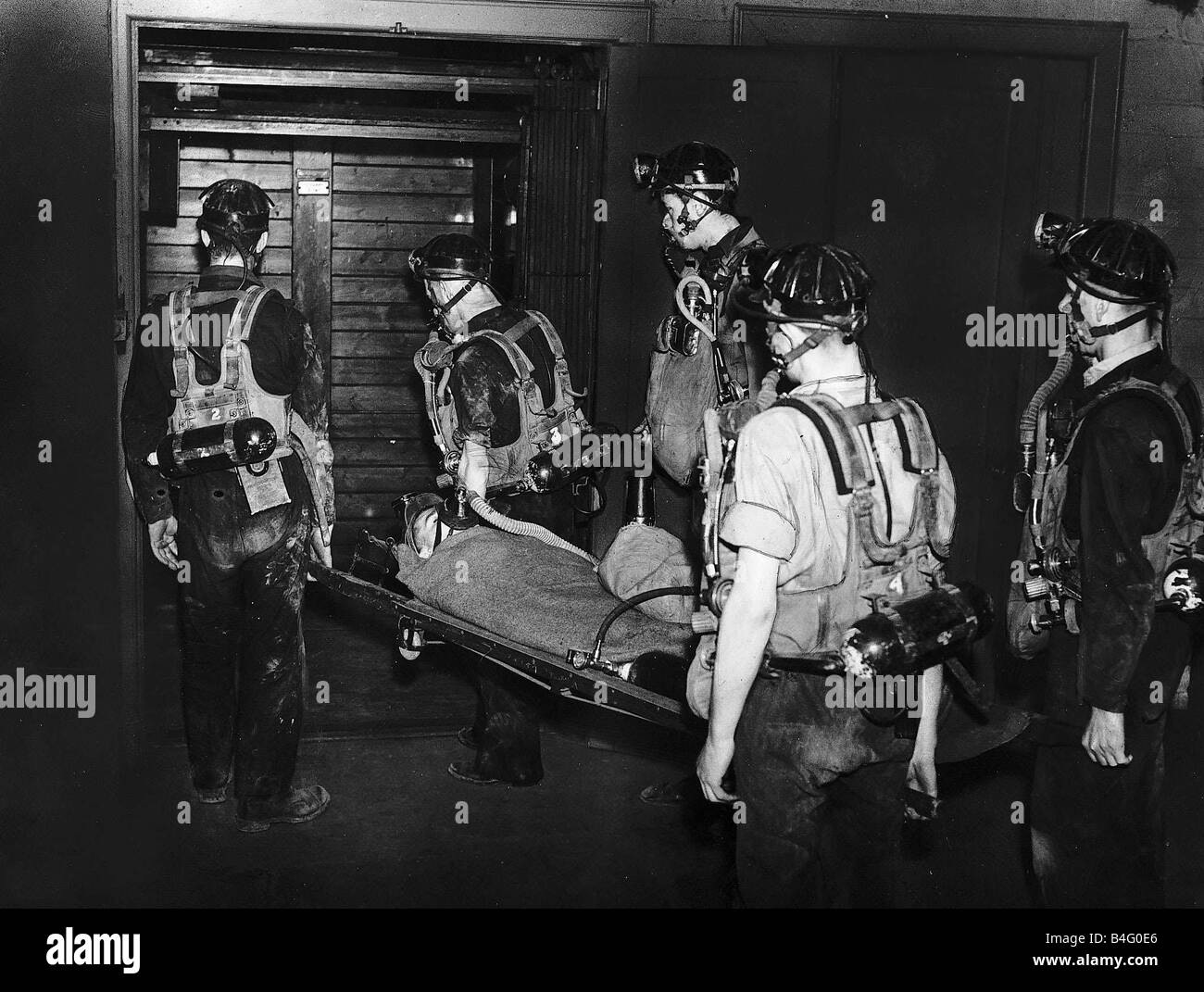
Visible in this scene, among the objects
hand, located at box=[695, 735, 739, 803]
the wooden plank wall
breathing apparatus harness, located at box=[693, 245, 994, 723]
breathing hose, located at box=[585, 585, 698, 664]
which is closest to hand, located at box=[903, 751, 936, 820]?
breathing apparatus harness, located at box=[693, 245, 994, 723]

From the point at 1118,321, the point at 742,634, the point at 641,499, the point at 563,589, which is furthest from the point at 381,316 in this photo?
the point at 742,634

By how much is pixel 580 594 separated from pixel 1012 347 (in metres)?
2.85

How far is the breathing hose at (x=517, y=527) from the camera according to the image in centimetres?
477

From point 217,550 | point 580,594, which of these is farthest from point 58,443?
point 580,594

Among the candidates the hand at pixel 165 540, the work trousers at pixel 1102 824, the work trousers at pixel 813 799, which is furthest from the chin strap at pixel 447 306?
the work trousers at pixel 1102 824

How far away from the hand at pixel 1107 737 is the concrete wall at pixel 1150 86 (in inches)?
113

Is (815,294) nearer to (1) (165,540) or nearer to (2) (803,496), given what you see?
(2) (803,496)

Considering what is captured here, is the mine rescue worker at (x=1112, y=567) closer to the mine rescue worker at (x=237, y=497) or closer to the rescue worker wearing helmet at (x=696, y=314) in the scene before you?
the rescue worker wearing helmet at (x=696, y=314)

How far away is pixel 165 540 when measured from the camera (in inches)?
205

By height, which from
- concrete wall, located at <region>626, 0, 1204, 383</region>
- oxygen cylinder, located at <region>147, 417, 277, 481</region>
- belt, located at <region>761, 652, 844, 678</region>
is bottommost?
belt, located at <region>761, 652, 844, 678</region>

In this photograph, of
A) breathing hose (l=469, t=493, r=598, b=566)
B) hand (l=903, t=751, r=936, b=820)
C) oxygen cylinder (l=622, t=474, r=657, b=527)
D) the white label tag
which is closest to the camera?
hand (l=903, t=751, r=936, b=820)

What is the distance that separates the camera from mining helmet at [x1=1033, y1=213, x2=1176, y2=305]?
364cm

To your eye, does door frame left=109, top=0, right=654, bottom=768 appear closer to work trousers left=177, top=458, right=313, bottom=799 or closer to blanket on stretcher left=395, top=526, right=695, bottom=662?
work trousers left=177, top=458, right=313, bottom=799

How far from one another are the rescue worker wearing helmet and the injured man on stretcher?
2.32 ft
